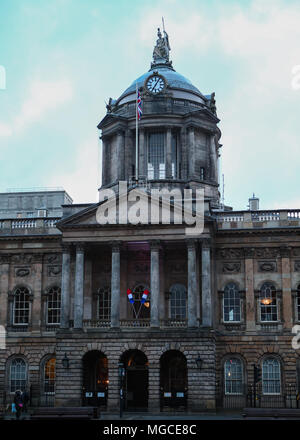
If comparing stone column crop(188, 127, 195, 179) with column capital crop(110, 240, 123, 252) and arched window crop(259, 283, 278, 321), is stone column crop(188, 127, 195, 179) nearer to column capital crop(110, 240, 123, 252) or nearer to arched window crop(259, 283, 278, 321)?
column capital crop(110, 240, 123, 252)

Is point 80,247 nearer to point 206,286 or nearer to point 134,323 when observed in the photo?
point 134,323

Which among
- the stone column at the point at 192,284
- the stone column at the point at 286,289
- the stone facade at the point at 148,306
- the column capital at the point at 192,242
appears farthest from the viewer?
the stone column at the point at 286,289

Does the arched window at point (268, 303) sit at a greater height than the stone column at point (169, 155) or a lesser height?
lesser

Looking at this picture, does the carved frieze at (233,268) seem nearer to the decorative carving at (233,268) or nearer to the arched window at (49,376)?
the decorative carving at (233,268)

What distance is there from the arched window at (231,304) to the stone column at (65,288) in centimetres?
1032

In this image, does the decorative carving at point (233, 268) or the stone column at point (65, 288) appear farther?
the decorative carving at point (233, 268)

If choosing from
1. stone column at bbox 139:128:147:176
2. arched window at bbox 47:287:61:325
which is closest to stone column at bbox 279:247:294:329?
stone column at bbox 139:128:147:176

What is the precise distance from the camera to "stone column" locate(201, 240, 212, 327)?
4397 centimetres

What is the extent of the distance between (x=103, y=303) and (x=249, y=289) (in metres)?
9.81

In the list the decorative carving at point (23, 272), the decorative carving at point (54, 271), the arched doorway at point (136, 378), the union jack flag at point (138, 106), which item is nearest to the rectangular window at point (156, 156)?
the union jack flag at point (138, 106)

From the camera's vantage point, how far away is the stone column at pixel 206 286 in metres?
44.0

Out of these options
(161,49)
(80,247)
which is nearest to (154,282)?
(80,247)
